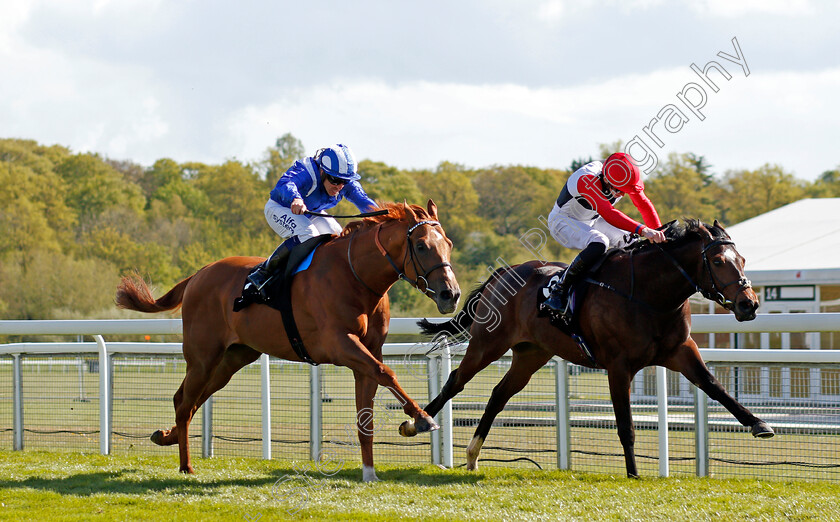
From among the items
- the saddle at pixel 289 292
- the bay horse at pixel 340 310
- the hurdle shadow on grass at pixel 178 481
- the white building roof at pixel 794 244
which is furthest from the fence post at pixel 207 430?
the white building roof at pixel 794 244

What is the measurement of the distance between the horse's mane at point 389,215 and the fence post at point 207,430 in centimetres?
234

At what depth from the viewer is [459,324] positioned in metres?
6.79

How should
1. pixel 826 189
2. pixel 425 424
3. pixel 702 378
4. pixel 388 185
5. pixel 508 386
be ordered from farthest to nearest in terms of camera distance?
pixel 826 189 < pixel 388 185 < pixel 508 386 < pixel 702 378 < pixel 425 424

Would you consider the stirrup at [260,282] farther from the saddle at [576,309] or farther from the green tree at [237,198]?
the green tree at [237,198]

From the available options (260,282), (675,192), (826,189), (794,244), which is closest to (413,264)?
(260,282)

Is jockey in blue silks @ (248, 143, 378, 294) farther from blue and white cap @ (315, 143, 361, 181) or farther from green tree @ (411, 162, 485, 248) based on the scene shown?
green tree @ (411, 162, 485, 248)

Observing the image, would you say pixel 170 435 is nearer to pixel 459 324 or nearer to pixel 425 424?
pixel 459 324

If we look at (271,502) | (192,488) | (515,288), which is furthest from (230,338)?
(515,288)

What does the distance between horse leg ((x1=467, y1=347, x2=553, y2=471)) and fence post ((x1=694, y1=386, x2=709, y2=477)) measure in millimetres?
1063

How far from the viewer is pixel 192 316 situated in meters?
6.71

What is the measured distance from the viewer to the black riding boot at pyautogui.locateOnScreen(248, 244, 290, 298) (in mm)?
6070

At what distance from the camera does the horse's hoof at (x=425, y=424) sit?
4.91 meters

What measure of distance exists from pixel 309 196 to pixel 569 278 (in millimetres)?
1885

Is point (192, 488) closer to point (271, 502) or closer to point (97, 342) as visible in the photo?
point (271, 502)
